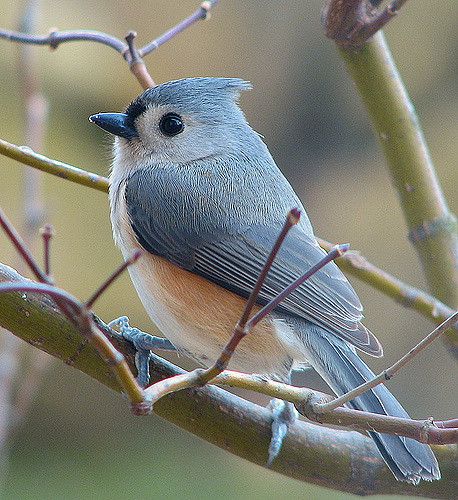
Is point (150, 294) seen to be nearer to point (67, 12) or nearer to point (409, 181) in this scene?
point (409, 181)

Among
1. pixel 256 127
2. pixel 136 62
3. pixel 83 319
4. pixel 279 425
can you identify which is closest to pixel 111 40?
pixel 136 62

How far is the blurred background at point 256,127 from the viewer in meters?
4.32

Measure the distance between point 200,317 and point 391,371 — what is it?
0.74 m

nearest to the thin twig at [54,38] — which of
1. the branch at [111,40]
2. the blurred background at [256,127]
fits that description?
the branch at [111,40]

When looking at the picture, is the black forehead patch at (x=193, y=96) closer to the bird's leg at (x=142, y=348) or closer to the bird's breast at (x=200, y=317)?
the bird's breast at (x=200, y=317)

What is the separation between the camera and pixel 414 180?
1997 millimetres

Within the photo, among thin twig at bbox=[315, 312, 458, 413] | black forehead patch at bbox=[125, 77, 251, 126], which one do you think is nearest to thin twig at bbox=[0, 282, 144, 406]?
thin twig at bbox=[315, 312, 458, 413]

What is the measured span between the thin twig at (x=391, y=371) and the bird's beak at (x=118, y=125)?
1.16 m

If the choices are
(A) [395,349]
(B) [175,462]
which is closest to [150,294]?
(B) [175,462]

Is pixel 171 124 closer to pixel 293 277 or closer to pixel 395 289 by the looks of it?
pixel 293 277

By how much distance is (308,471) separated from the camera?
5.29ft

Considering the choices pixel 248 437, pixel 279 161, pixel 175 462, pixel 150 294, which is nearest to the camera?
pixel 248 437

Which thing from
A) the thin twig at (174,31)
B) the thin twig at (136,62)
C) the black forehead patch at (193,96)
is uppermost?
the thin twig at (174,31)

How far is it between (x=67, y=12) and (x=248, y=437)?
12.0ft
